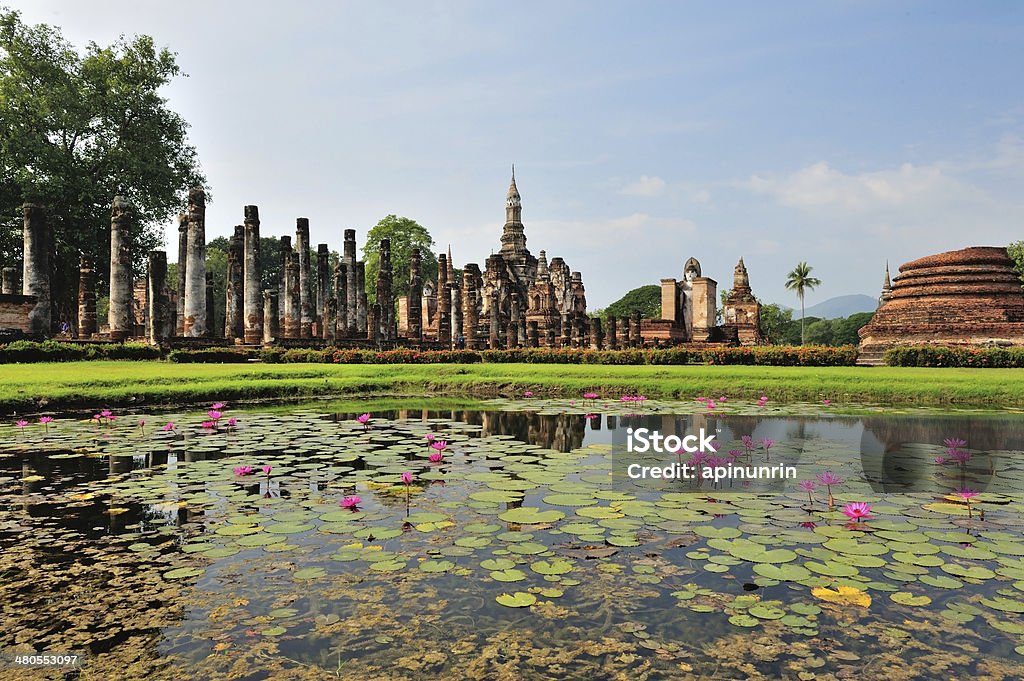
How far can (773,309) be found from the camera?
77.2 metres

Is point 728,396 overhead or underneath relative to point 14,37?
underneath

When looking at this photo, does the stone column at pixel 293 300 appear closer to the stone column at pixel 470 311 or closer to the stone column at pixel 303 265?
the stone column at pixel 303 265

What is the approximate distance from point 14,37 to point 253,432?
3107 cm

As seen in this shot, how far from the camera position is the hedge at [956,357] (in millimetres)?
18000

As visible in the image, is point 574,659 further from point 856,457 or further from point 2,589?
point 856,457

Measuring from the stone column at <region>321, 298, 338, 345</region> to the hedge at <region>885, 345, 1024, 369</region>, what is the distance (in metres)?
22.2

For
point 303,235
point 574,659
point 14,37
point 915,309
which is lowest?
point 574,659

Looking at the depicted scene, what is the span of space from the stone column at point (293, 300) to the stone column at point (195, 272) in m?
5.41

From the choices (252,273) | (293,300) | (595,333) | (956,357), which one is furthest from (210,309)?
(956,357)

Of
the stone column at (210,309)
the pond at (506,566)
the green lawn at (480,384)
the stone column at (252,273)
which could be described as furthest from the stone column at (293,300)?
the pond at (506,566)

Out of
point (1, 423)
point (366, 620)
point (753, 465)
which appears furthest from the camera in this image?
point (1, 423)

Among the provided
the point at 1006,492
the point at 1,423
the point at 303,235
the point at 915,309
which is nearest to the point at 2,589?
the point at 1006,492

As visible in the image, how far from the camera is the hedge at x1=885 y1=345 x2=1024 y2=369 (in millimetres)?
18000

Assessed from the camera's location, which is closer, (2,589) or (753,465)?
(2,589)
